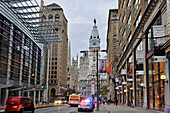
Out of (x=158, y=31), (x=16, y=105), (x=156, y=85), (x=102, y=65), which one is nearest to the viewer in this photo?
(x=158, y=31)

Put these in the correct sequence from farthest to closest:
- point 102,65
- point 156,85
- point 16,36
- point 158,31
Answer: point 16,36 < point 102,65 < point 156,85 < point 158,31

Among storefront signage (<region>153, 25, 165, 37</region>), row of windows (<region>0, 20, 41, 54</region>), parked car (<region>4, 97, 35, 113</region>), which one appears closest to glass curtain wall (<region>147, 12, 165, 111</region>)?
storefront signage (<region>153, 25, 165, 37</region>)

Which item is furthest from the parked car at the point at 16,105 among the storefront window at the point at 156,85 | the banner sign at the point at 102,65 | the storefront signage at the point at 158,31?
the banner sign at the point at 102,65

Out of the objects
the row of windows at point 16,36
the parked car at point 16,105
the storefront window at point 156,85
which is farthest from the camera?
the row of windows at point 16,36

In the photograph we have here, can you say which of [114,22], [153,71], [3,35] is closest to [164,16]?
[153,71]

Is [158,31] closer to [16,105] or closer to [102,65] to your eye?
[16,105]

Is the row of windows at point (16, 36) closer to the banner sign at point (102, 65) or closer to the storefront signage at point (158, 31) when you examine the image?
the banner sign at point (102, 65)

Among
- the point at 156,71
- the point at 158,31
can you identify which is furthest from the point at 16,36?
the point at 158,31

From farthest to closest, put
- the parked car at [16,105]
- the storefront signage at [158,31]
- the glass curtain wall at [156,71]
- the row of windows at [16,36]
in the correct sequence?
the row of windows at [16,36] < the parked car at [16,105] < the glass curtain wall at [156,71] < the storefront signage at [158,31]

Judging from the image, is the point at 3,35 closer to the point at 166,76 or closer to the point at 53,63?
the point at 166,76

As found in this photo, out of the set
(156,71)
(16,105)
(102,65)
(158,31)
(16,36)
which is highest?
(16,36)

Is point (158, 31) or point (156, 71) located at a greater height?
point (158, 31)

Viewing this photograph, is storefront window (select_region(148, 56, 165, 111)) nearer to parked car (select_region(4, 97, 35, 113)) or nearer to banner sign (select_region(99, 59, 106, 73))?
parked car (select_region(4, 97, 35, 113))

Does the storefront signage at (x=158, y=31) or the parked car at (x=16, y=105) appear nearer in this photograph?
the storefront signage at (x=158, y=31)
